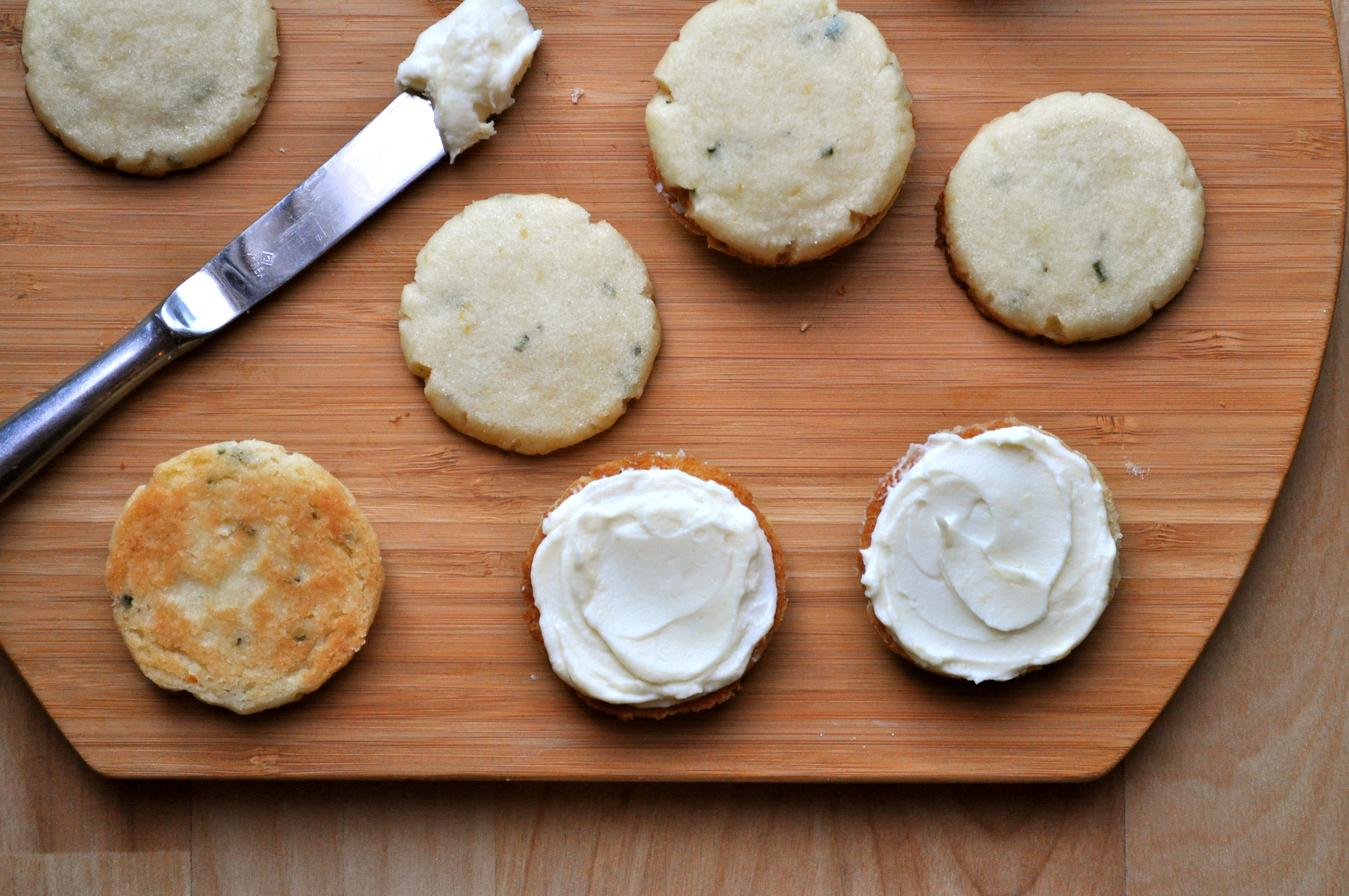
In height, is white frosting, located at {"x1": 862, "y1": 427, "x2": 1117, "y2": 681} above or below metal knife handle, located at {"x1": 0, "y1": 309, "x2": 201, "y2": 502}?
below

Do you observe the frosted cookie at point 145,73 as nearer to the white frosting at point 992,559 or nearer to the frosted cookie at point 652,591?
the frosted cookie at point 652,591

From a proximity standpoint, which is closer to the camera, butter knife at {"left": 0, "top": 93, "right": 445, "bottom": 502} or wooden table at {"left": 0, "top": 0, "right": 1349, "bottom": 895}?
butter knife at {"left": 0, "top": 93, "right": 445, "bottom": 502}

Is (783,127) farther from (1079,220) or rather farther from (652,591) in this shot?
(652,591)

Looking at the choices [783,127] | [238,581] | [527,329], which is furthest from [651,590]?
[783,127]

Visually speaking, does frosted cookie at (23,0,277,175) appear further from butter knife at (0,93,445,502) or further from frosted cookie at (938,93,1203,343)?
frosted cookie at (938,93,1203,343)

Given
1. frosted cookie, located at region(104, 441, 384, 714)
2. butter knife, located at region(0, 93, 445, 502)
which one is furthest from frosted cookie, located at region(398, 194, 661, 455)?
frosted cookie, located at region(104, 441, 384, 714)

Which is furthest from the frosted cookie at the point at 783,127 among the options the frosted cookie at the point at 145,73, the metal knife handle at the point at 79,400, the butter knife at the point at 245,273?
the metal knife handle at the point at 79,400
